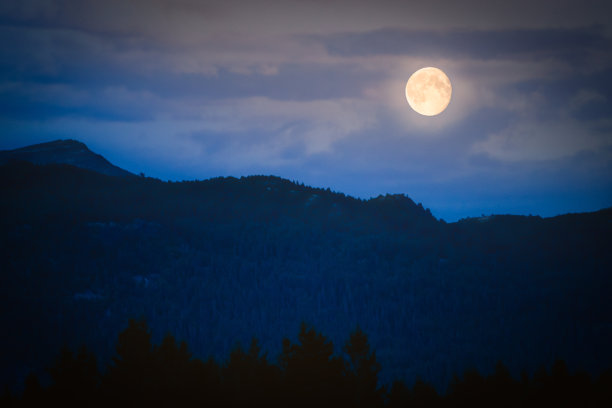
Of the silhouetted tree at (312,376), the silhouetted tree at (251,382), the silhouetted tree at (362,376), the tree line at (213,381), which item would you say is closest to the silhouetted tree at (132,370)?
the tree line at (213,381)

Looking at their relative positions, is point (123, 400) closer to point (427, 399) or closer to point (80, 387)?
point (80, 387)

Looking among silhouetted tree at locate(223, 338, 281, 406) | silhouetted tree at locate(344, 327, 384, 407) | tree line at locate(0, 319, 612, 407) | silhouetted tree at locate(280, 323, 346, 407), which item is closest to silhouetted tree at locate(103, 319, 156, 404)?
tree line at locate(0, 319, 612, 407)

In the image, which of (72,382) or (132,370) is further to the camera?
(132,370)

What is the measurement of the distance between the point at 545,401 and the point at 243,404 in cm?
2973

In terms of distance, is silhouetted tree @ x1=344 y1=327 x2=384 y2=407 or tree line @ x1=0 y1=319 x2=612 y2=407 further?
silhouetted tree @ x1=344 y1=327 x2=384 y2=407

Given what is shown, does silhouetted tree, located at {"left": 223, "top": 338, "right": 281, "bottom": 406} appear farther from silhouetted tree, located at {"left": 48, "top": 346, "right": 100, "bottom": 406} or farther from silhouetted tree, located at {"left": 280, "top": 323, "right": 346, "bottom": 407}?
silhouetted tree, located at {"left": 48, "top": 346, "right": 100, "bottom": 406}

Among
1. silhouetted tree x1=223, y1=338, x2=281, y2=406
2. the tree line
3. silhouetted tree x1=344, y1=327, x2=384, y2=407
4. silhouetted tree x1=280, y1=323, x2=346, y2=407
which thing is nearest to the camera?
the tree line

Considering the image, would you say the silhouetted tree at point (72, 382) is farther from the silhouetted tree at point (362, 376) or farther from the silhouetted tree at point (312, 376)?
Answer: the silhouetted tree at point (362, 376)

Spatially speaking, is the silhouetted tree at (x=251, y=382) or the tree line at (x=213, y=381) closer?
the tree line at (x=213, y=381)

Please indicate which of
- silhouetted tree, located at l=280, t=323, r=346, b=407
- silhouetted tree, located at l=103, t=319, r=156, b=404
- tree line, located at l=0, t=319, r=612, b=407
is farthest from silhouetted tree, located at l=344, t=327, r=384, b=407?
silhouetted tree, located at l=103, t=319, r=156, b=404

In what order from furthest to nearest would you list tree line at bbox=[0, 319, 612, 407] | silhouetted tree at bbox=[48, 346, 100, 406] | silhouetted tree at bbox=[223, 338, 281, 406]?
silhouetted tree at bbox=[223, 338, 281, 406] → tree line at bbox=[0, 319, 612, 407] → silhouetted tree at bbox=[48, 346, 100, 406]

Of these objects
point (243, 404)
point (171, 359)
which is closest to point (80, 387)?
point (171, 359)

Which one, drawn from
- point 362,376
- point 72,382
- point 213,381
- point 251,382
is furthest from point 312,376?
point 72,382

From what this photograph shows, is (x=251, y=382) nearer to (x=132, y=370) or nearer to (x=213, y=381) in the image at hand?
(x=213, y=381)
